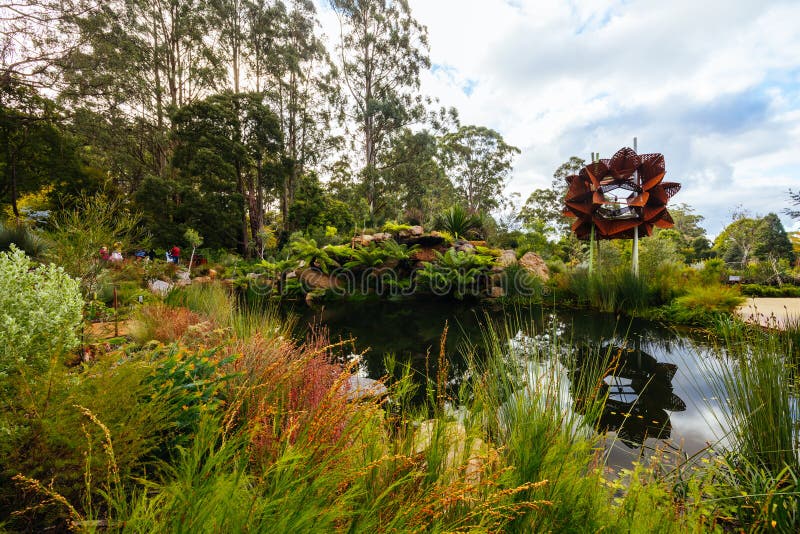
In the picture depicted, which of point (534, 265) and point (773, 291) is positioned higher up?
point (534, 265)

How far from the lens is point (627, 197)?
7.41 metres

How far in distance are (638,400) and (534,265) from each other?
7163 mm

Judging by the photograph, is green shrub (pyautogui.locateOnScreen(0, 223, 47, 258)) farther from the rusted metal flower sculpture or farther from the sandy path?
the rusted metal flower sculpture

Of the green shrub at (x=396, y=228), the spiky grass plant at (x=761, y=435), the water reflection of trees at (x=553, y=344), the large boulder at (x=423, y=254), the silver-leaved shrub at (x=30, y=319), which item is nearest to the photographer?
the silver-leaved shrub at (x=30, y=319)

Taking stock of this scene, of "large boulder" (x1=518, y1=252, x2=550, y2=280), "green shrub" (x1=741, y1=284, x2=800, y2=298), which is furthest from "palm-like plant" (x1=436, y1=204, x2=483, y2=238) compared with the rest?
"green shrub" (x1=741, y1=284, x2=800, y2=298)

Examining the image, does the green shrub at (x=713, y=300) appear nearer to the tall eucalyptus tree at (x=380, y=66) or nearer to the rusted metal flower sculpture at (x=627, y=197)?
the rusted metal flower sculpture at (x=627, y=197)

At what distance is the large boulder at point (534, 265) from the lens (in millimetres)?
8797

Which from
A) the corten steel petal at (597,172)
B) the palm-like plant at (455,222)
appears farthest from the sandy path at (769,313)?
the palm-like plant at (455,222)

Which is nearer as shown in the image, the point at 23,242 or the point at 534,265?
the point at 23,242

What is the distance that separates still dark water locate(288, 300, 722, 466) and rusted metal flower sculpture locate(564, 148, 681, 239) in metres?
2.59

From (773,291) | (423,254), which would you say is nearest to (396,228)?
(423,254)

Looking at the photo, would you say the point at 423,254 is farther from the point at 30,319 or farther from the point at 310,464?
the point at 310,464

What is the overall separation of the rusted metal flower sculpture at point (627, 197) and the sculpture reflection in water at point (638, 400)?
16.5 feet

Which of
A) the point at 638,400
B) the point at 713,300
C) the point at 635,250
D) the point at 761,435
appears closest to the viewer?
the point at 761,435
